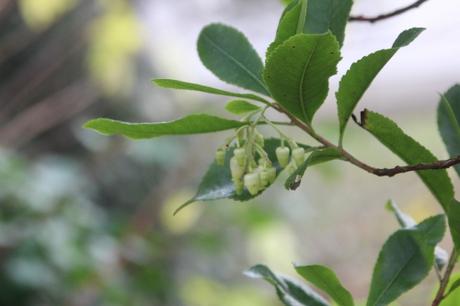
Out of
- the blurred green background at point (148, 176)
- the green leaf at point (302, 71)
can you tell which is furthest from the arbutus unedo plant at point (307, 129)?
the blurred green background at point (148, 176)

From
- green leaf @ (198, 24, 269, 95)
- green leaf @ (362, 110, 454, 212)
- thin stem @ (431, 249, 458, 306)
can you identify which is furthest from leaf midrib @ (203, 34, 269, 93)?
thin stem @ (431, 249, 458, 306)

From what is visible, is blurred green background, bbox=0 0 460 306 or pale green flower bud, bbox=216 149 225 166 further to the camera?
blurred green background, bbox=0 0 460 306

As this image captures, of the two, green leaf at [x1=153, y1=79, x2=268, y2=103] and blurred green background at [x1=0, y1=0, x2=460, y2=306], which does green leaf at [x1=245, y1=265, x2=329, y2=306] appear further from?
blurred green background at [x1=0, y1=0, x2=460, y2=306]

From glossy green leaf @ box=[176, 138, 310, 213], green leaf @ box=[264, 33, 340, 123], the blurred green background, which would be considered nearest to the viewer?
green leaf @ box=[264, 33, 340, 123]

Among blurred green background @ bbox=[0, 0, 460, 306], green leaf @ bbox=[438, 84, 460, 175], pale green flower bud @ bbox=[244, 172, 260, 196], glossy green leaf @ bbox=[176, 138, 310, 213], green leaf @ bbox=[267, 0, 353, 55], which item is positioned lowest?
blurred green background @ bbox=[0, 0, 460, 306]

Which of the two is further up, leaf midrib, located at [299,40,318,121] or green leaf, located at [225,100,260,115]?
leaf midrib, located at [299,40,318,121]

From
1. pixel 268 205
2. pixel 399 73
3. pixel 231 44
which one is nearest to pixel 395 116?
pixel 399 73

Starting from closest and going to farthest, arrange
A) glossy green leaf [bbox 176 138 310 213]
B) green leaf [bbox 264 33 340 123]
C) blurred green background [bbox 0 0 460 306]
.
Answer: green leaf [bbox 264 33 340 123]
glossy green leaf [bbox 176 138 310 213]
blurred green background [bbox 0 0 460 306]

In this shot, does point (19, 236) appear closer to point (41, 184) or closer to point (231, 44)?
point (41, 184)
